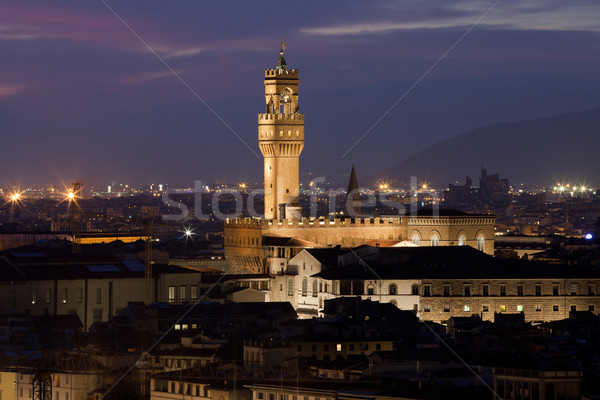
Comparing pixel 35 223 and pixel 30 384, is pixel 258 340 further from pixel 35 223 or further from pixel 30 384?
pixel 35 223

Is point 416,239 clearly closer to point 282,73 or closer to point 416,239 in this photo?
point 416,239

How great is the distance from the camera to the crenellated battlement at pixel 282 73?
97.5 meters

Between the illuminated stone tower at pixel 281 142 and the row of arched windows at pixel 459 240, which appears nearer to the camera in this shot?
the row of arched windows at pixel 459 240

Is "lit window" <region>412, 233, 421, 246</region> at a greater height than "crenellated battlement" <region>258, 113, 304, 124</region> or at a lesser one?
lesser

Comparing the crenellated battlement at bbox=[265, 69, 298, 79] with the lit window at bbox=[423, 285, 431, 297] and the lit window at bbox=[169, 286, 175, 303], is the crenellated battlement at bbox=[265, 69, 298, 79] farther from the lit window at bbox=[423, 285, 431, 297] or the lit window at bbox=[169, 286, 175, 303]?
the lit window at bbox=[423, 285, 431, 297]

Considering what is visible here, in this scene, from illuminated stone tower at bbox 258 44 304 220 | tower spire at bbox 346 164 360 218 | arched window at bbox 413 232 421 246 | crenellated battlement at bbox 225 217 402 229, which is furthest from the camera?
tower spire at bbox 346 164 360 218

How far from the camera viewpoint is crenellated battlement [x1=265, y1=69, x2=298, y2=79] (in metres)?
97.5

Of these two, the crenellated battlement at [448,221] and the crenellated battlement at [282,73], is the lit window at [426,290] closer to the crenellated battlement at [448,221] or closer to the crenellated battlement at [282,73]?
the crenellated battlement at [448,221]

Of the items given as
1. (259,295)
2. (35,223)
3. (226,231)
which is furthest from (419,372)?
(35,223)

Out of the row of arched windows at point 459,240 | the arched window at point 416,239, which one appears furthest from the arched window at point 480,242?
the arched window at point 416,239

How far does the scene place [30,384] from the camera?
A: 2318 inches

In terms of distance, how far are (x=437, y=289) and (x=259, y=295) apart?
9.56 meters

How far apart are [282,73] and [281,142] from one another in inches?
148

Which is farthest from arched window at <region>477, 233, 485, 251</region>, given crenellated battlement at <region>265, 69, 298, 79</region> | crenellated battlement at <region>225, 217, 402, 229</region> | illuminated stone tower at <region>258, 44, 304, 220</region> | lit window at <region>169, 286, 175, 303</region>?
lit window at <region>169, 286, 175, 303</region>
